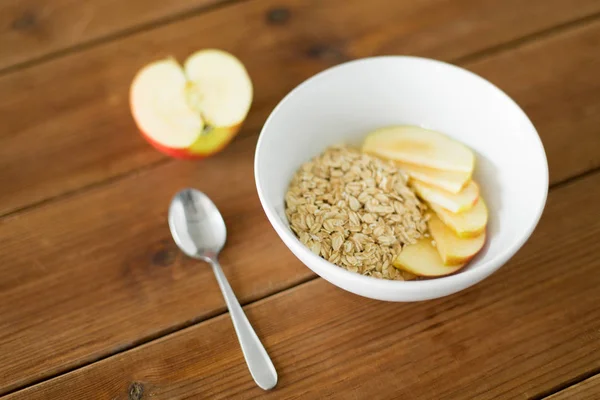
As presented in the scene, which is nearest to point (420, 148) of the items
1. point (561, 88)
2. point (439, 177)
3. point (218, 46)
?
point (439, 177)

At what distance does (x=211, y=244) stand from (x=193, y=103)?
0.65 ft

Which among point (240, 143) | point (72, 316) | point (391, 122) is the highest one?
point (391, 122)

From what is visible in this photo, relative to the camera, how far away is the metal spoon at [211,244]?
2.06 feet

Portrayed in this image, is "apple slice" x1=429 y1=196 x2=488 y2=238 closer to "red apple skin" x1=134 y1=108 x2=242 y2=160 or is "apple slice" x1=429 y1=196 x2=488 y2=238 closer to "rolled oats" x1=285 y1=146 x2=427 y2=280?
"rolled oats" x1=285 y1=146 x2=427 y2=280

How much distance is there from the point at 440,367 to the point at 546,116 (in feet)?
1.26

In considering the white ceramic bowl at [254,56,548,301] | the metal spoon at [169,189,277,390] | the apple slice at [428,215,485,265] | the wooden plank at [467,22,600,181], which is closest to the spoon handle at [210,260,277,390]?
the metal spoon at [169,189,277,390]

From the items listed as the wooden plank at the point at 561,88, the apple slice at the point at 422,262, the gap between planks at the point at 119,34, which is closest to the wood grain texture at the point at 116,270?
the apple slice at the point at 422,262

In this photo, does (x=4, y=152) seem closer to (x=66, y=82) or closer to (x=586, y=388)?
(x=66, y=82)

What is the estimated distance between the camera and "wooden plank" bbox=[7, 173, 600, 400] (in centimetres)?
62

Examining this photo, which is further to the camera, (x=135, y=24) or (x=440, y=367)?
(x=135, y=24)

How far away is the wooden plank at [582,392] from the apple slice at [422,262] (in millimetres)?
155

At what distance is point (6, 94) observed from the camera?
2.82 feet

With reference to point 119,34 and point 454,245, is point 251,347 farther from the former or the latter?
point 119,34

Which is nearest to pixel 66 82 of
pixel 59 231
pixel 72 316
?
pixel 59 231
